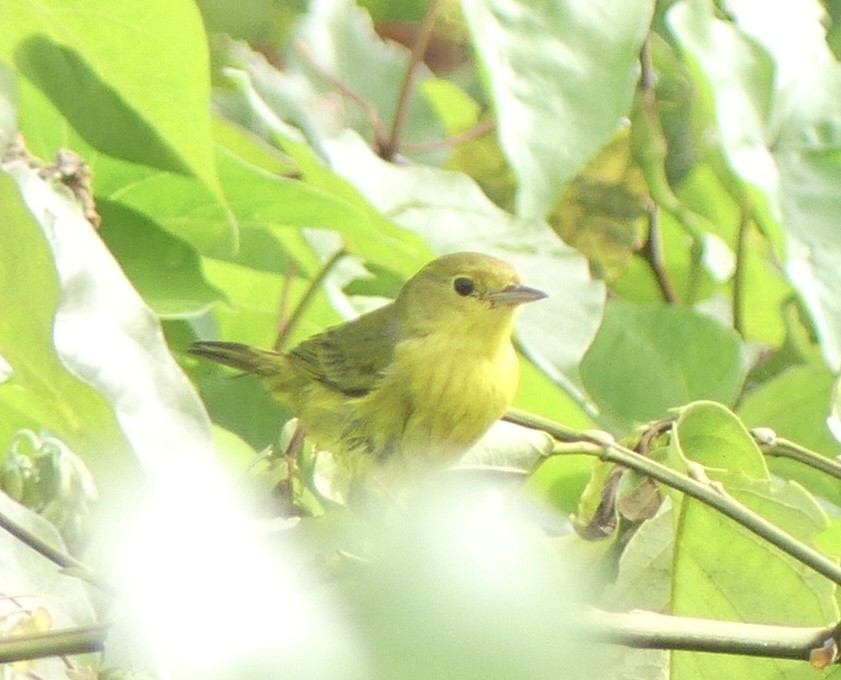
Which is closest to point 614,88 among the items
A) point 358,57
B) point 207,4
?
point 358,57

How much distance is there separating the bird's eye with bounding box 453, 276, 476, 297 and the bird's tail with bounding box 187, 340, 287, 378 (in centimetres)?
26

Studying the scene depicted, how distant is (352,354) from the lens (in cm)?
122

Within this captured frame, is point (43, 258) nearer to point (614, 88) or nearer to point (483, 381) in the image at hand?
point (614, 88)

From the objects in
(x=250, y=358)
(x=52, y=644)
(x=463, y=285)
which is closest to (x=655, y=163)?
(x=463, y=285)

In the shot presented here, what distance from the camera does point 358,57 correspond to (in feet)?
5.09

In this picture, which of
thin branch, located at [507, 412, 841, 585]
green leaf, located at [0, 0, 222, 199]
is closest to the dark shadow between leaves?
green leaf, located at [0, 0, 222, 199]

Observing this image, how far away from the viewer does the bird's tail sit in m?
0.98

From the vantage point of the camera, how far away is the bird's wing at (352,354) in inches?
45.9

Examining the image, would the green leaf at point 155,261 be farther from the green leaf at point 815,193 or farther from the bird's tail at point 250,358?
the green leaf at point 815,193

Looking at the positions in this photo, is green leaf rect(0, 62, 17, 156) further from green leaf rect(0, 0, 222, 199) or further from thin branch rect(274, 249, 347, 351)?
thin branch rect(274, 249, 347, 351)

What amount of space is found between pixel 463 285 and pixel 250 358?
30cm

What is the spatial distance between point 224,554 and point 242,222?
39cm

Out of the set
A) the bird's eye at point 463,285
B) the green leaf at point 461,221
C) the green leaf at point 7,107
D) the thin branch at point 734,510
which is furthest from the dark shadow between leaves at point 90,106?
the bird's eye at point 463,285

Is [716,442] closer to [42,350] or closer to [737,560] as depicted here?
[737,560]
